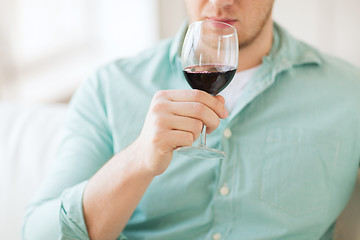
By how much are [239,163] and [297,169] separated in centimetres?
18

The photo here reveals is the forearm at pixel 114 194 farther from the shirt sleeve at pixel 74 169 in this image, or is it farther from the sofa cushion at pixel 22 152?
the sofa cushion at pixel 22 152

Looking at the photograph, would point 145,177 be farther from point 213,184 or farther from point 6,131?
point 6,131

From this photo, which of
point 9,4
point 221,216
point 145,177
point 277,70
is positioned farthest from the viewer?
point 9,4

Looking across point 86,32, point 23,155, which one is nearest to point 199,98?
point 23,155

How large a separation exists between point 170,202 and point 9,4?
146cm

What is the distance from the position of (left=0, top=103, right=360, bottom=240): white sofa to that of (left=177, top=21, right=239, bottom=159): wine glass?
2.54 ft

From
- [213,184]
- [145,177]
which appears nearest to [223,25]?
[145,177]

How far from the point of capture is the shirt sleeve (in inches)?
44.7

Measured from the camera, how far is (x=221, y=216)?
4.08ft

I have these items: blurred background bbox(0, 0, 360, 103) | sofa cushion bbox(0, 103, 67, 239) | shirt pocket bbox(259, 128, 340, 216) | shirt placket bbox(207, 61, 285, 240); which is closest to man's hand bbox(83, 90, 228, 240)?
shirt placket bbox(207, 61, 285, 240)

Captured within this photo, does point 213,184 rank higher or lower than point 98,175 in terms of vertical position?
lower

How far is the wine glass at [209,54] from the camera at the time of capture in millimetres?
942

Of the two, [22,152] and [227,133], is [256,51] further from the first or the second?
[22,152]

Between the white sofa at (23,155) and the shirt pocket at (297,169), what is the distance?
0.23 meters
